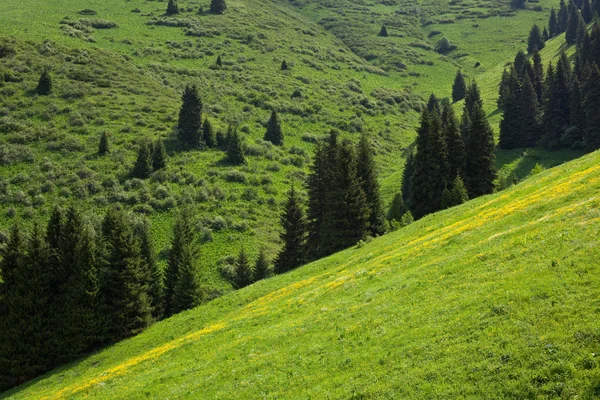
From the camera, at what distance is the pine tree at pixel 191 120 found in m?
102

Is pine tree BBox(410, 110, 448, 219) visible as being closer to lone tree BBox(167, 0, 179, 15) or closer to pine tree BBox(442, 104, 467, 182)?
pine tree BBox(442, 104, 467, 182)

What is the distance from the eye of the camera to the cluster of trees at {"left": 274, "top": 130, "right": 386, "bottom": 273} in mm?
58594

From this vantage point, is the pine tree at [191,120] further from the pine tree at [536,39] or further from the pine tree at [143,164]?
the pine tree at [536,39]

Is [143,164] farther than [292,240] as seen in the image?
Yes

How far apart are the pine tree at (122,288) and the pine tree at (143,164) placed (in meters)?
40.2

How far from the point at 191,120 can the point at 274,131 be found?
78.6 feet

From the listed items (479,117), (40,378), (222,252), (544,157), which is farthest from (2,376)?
(544,157)

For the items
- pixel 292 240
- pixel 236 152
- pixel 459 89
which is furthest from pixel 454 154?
pixel 459 89

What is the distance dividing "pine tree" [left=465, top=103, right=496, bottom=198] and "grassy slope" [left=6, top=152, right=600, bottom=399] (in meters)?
26.3

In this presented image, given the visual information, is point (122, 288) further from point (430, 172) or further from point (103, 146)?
point (103, 146)

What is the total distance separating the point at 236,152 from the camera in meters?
101

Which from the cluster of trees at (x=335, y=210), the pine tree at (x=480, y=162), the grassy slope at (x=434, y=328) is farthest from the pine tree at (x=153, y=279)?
the pine tree at (x=480, y=162)

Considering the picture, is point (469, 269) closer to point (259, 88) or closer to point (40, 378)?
point (40, 378)

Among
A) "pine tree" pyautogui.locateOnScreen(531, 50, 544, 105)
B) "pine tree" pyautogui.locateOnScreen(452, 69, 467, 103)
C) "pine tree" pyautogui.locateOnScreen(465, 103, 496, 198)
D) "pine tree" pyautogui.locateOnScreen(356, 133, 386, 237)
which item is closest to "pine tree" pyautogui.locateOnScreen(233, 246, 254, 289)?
"pine tree" pyautogui.locateOnScreen(356, 133, 386, 237)
